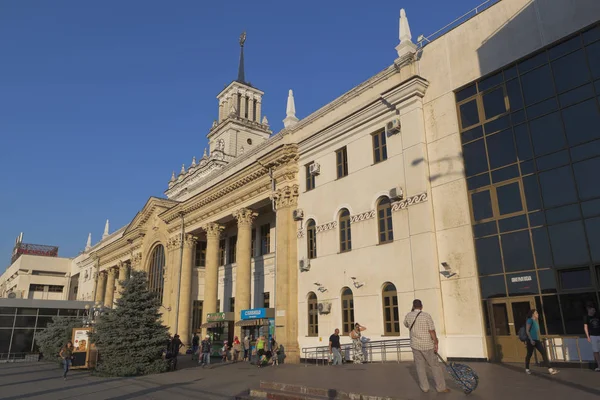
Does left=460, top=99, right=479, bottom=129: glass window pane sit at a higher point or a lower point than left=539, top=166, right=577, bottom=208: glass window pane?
higher

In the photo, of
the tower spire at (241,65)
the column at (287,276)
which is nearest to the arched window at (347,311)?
the column at (287,276)

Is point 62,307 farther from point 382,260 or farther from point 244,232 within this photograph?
point 382,260

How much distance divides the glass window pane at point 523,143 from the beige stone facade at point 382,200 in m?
2.15

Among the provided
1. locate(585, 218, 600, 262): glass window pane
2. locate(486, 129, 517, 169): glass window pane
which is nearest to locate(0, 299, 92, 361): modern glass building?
locate(486, 129, 517, 169): glass window pane

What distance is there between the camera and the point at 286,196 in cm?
2466

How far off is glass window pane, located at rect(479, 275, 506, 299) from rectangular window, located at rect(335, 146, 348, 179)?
341 inches

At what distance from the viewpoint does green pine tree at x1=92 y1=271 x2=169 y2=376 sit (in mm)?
18531

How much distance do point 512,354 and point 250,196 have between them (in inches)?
706

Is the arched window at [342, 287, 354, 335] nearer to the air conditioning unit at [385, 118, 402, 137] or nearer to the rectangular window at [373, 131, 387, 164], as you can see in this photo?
the rectangular window at [373, 131, 387, 164]

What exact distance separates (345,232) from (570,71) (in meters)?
11.1

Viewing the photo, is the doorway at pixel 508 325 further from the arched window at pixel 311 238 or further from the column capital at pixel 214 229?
the column capital at pixel 214 229

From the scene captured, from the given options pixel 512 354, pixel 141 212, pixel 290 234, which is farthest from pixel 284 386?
pixel 141 212

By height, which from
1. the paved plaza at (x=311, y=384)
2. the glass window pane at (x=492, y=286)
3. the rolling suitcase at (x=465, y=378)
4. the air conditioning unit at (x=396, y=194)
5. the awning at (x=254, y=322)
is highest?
the air conditioning unit at (x=396, y=194)

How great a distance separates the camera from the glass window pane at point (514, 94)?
51.3ft
